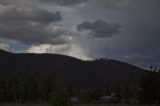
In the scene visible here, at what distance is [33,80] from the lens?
8150 centimetres

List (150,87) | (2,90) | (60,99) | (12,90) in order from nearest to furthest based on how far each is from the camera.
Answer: (60,99) → (150,87) → (2,90) → (12,90)

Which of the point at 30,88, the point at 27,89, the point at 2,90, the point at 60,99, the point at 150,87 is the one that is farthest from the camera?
the point at 27,89

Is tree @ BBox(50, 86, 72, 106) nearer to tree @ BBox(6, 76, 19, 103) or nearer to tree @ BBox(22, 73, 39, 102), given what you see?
tree @ BBox(22, 73, 39, 102)

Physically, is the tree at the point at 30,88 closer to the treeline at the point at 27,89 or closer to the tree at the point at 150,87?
the treeline at the point at 27,89

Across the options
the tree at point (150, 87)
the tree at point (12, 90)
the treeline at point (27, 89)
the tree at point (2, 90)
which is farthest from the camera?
the tree at point (12, 90)

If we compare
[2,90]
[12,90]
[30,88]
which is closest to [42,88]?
[30,88]

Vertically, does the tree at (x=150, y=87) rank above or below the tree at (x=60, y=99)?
above

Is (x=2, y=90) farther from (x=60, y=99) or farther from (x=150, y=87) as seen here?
(x=60, y=99)

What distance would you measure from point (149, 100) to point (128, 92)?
30.2 meters

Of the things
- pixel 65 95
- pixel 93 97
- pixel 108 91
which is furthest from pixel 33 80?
pixel 65 95

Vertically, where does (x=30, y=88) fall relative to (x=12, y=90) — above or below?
above

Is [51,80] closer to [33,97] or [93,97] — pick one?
[33,97]

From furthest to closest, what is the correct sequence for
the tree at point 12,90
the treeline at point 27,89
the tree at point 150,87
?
the tree at point 12,90
the treeline at point 27,89
the tree at point 150,87

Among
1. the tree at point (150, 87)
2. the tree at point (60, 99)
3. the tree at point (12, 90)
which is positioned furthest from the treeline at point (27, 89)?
the tree at point (60, 99)
